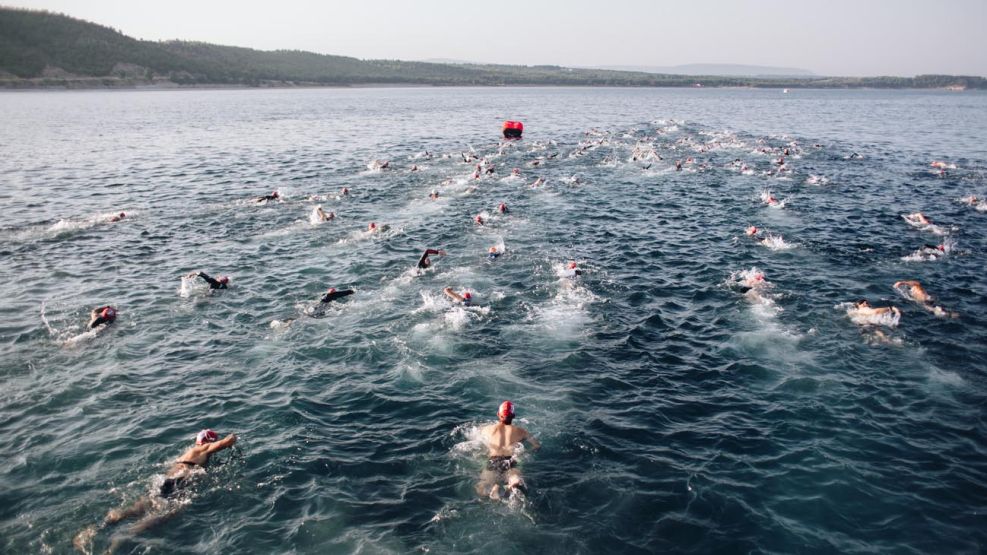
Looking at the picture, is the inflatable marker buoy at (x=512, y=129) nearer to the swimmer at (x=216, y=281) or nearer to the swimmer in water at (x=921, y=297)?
the swimmer at (x=216, y=281)

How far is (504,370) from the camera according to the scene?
57.9ft

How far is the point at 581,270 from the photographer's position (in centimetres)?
2616

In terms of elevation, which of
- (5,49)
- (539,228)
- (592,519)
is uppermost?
(5,49)

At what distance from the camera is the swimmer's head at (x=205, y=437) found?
529 inches

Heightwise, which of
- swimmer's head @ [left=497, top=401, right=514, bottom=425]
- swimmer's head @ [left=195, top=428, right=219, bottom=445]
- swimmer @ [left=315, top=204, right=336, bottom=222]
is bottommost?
swimmer's head @ [left=195, top=428, right=219, bottom=445]

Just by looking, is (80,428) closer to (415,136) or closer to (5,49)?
(415,136)

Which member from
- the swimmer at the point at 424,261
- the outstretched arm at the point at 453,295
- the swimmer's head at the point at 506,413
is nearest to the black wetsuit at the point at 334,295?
the swimmer at the point at 424,261

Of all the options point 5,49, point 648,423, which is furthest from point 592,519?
point 5,49

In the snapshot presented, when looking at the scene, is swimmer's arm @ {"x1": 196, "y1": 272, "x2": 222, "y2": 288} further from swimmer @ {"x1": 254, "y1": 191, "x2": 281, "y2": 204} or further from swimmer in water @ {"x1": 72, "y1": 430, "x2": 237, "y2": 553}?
swimmer @ {"x1": 254, "y1": 191, "x2": 281, "y2": 204}

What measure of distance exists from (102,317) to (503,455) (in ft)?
54.6

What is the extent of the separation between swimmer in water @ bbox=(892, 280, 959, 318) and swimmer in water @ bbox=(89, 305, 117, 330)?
31.7 metres

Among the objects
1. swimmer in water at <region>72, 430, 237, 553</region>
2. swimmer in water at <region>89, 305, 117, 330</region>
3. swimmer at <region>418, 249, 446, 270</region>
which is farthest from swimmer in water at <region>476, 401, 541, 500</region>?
swimmer in water at <region>89, 305, 117, 330</region>

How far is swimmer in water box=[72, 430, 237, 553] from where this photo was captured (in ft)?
37.0

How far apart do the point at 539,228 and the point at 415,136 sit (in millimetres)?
49924
